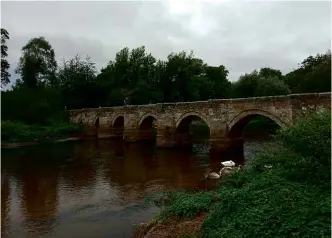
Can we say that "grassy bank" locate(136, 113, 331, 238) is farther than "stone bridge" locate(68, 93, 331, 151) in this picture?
No

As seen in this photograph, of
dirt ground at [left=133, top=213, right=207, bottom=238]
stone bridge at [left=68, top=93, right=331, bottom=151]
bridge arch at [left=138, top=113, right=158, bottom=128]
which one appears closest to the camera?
dirt ground at [left=133, top=213, right=207, bottom=238]

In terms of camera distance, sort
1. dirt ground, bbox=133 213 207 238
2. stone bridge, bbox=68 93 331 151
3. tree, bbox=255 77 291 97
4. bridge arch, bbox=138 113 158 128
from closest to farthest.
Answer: dirt ground, bbox=133 213 207 238, stone bridge, bbox=68 93 331 151, bridge arch, bbox=138 113 158 128, tree, bbox=255 77 291 97

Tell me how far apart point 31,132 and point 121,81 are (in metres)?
15.7

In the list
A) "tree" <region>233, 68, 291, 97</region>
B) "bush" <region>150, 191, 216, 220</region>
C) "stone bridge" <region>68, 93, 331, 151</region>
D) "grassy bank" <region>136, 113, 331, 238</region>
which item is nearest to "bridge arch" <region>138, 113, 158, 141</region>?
"stone bridge" <region>68, 93, 331, 151</region>

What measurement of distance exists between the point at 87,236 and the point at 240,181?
404cm

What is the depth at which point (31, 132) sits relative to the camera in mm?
31453

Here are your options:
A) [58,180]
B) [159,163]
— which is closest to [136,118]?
[159,163]

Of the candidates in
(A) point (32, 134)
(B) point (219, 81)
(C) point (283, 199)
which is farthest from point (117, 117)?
(C) point (283, 199)

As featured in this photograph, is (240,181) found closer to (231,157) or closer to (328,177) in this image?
(328,177)

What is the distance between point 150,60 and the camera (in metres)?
45.8

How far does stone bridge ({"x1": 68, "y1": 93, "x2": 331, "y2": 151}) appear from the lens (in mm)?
15609

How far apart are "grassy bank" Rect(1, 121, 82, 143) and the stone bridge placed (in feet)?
12.1

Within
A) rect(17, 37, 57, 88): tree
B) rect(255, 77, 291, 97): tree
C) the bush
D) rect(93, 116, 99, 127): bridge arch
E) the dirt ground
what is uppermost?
rect(17, 37, 57, 88): tree

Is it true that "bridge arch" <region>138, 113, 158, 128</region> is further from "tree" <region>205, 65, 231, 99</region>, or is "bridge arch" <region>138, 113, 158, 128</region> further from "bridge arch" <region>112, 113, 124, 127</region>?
"tree" <region>205, 65, 231, 99</region>
